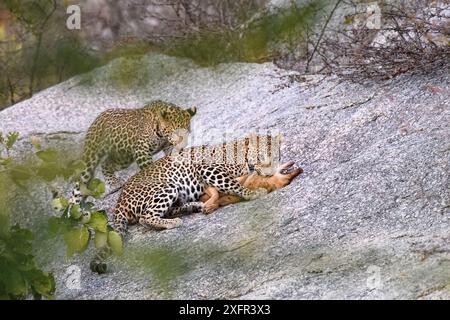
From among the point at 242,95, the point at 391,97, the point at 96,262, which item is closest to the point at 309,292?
the point at 96,262

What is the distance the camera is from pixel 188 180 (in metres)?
9.02

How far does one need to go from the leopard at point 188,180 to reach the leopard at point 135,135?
15.2 inches

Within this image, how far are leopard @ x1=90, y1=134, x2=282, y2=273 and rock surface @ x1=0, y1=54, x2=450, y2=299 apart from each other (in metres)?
0.16

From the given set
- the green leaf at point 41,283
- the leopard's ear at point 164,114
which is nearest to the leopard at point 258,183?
the leopard's ear at point 164,114

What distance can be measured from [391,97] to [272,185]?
1.56 m

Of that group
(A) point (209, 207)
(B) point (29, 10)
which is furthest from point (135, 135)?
(B) point (29, 10)

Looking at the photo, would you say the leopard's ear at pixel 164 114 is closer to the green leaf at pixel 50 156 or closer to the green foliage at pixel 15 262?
the green foliage at pixel 15 262

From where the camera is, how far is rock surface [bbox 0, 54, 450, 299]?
637 cm

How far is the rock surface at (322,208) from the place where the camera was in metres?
6.37

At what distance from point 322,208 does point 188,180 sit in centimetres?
176

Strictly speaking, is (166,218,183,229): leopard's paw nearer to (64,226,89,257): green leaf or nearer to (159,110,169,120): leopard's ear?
(159,110,169,120): leopard's ear

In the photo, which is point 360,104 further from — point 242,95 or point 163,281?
point 163,281

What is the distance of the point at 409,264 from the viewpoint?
6285 mm

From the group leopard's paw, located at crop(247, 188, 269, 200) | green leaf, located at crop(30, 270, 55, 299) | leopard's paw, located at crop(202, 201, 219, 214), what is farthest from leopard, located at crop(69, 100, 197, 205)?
green leaf, located at crop(30, 270, 55, 299)
